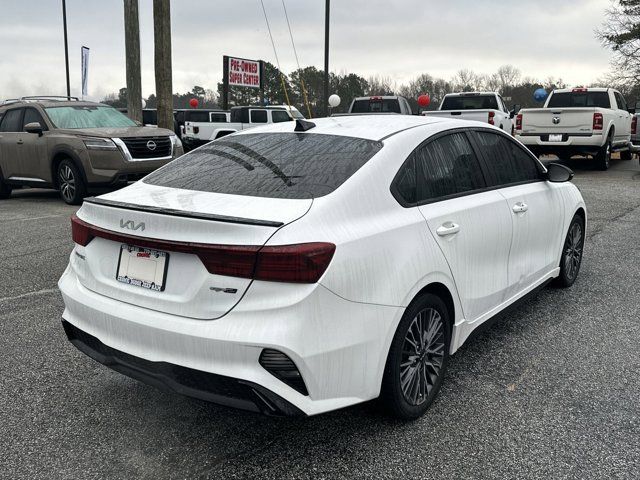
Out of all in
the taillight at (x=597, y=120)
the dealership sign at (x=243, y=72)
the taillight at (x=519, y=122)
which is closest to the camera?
the taillight at (x=597, y=120)

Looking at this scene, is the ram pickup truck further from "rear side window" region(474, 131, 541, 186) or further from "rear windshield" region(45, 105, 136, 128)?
"rear side window" region(474, 131, 541, 186)

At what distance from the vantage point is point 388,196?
9.48 feet

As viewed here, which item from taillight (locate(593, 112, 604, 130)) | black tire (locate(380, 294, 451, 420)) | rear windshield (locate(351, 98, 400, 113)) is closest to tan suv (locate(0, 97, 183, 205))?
rear windshield (locate(351, 98, 400, 113))

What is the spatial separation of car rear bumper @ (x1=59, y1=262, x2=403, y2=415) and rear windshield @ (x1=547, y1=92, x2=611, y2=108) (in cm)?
1511

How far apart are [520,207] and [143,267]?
2.51 meters

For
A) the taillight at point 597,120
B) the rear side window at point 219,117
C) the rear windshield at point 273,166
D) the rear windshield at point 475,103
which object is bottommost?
the rear windshield at point 273,166

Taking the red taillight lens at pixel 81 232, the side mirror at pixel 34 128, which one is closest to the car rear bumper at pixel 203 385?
the red taillight lens at pixel 81 232

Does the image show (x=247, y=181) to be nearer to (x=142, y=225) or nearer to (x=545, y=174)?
(x=142, y=225)

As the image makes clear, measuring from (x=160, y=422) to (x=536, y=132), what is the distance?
13029 millimetres

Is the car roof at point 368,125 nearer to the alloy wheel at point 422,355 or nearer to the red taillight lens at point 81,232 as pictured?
the alloy wheel at point 422,355

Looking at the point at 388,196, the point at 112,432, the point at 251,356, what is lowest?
the point at 112,432

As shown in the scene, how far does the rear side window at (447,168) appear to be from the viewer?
3.18 m

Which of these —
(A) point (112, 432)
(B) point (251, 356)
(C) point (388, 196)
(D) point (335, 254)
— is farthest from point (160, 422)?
(C) point (388, 196)

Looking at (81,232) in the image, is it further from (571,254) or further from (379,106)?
(379,106)
